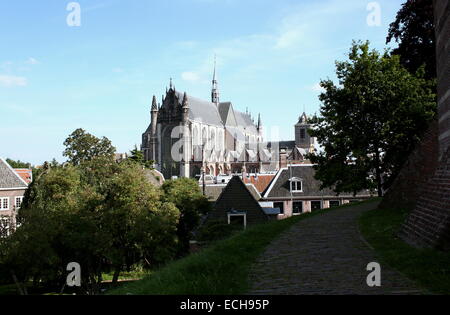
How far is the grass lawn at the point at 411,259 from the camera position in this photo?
7203 millimetres

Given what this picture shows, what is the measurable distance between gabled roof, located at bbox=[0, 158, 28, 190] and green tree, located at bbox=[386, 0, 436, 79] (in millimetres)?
49485

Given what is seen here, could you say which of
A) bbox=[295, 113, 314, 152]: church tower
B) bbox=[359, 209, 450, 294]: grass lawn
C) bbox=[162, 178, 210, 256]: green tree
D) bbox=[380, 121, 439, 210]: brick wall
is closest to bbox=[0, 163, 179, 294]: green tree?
bbox=[162, 178, 210, 256]: green tree

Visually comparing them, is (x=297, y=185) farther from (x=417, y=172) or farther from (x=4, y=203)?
(x=4, y=203)

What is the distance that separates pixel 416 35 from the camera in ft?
92.2

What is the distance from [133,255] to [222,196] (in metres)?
7.85

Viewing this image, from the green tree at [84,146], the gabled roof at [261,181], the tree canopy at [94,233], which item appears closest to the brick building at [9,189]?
the green tree at [84,146]

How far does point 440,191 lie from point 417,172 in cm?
556

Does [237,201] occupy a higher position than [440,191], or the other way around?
[440,191]

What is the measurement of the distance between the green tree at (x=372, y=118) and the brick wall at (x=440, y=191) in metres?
Result: 10.5

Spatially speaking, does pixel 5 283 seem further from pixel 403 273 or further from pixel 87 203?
pixel 403 273

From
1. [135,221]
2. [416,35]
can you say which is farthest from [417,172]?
[135,221]

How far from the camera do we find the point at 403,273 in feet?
26.4

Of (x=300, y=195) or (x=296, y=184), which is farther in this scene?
(x=296, y=184)
